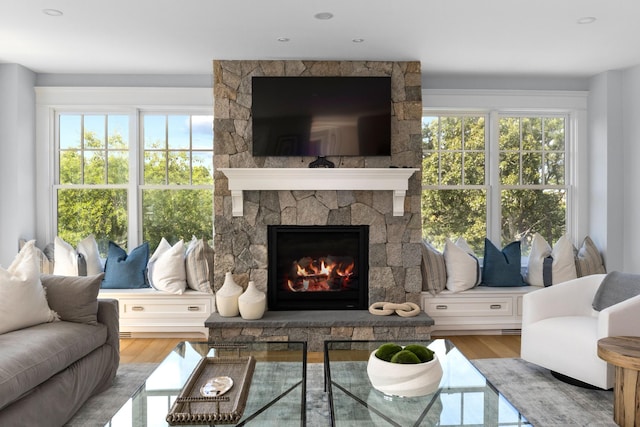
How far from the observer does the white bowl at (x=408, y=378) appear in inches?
90.4

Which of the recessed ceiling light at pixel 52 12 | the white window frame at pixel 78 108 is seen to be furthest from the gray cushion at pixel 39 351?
the white window frame at pixel 78 108

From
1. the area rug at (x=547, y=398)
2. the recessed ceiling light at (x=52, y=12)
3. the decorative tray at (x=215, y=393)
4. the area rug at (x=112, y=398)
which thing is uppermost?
the recessed ceiling light at (x=52, y=12)

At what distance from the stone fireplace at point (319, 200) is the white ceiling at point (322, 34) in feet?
0.50

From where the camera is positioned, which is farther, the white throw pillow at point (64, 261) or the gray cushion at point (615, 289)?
the white throw pillow at point (64, 261)

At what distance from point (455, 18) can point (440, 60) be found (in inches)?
41.1

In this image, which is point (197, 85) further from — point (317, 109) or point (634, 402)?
point (634, 402)

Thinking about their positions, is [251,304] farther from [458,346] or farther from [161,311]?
[458,346]

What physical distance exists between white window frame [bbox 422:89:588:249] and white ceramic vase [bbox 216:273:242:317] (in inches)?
86.4

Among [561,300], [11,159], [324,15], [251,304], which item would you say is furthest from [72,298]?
[561,300]

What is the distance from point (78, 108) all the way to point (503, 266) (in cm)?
433

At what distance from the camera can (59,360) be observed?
2.69 m

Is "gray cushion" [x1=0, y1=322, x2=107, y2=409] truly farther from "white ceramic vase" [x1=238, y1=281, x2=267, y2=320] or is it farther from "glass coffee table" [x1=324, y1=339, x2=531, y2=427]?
"glass coffee table" [x1=324, y1=339, x2=531, y2=427]

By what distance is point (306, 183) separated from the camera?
4.41 metres

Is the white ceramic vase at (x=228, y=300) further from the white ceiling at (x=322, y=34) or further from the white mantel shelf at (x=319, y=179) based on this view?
the white ceiling at (x=322, y=34)
